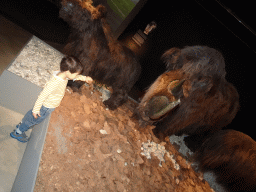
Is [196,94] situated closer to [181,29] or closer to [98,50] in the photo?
[181,29]

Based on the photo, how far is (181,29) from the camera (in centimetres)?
146

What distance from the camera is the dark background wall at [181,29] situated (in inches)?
48.2

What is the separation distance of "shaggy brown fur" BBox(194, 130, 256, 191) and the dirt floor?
0.23 meters

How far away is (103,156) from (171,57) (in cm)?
114

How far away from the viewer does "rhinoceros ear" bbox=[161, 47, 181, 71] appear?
1.48 meters

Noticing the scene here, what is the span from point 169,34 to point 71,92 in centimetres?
118

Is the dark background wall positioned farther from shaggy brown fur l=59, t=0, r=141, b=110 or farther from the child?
the child

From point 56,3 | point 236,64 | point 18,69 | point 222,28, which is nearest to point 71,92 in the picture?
point 18,69

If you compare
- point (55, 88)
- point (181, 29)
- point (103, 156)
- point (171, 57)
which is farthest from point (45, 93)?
point (181, 29)

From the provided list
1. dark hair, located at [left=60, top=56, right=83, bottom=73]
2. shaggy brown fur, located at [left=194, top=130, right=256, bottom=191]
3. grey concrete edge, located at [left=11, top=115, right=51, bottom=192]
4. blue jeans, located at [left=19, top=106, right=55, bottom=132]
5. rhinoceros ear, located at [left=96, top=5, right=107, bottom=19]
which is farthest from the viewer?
shaggy brown fur, located at [left=194, top=130, right=256, bottom=191]

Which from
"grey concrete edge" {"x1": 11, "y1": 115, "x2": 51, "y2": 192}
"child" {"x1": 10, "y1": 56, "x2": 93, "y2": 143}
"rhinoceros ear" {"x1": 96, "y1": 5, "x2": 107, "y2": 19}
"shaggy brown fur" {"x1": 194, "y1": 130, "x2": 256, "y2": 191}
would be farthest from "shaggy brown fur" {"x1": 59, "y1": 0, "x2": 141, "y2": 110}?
"shaggy brown fur" {"x1": 194, "y1": 130, "x2": 256, "y2": 191}

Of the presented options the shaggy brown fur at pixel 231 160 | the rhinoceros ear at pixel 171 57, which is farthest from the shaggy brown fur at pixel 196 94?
the shaggy brown fur at pixel 231 160

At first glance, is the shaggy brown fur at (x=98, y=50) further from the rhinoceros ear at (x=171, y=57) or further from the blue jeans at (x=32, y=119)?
the blue jeans at (x=32, y=119)

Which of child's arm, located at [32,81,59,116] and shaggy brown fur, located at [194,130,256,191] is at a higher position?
shaggy brown fur, located at [194,130,256,191]
